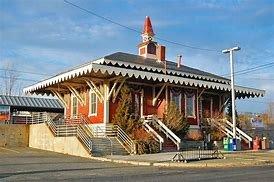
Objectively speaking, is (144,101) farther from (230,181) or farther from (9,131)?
(230,181)

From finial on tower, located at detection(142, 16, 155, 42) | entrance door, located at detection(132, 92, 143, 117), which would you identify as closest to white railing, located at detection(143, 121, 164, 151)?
entrance door, located at detection(132, 92, 143, 117)

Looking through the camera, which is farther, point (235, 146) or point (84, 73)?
point (235, 146)

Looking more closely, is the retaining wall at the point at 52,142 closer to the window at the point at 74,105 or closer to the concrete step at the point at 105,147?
the concrete step at the point at 105,147

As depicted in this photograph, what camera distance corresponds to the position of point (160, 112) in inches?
1330

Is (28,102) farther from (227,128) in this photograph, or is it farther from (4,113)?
(227,128)

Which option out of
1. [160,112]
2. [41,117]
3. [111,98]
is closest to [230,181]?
[111,98]

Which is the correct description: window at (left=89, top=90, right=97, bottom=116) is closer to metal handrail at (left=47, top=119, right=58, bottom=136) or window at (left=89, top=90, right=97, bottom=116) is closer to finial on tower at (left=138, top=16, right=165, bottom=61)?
metal handrail at (left=47, top=119, right=58, bottom=136)

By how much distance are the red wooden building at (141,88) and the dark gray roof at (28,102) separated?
1390cm

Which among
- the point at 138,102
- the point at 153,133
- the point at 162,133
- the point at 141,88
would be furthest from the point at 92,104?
the point at 153,133

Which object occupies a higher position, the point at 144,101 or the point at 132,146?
the point at 144,101

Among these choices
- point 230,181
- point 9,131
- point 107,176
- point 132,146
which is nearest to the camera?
point 230,181

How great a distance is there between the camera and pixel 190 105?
35250 millimetres

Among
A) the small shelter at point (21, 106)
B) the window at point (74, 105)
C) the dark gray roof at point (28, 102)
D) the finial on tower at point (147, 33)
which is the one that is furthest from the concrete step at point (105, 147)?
the dark gray roof at point (28, 102)

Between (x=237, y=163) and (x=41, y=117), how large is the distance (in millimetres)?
21836
